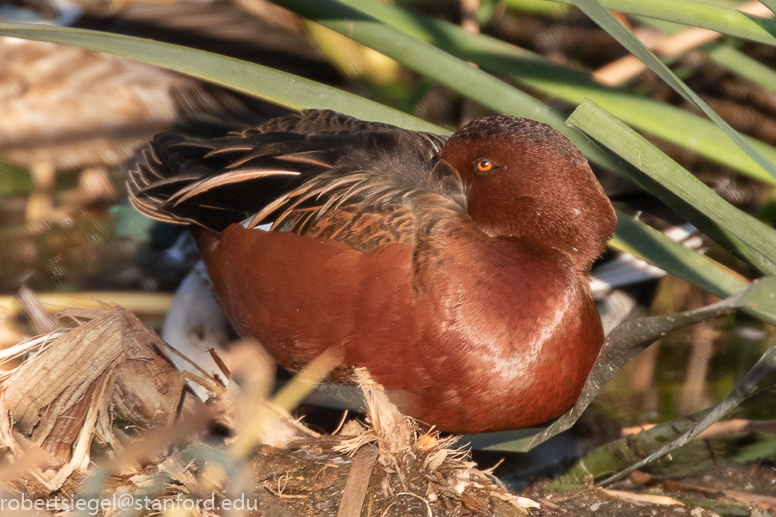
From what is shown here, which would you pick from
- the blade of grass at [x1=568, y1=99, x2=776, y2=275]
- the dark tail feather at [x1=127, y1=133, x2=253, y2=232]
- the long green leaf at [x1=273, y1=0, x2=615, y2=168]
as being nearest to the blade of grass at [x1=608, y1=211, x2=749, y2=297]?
the long green leaf at [x1=273, y1=0, x2=615, y2=168]

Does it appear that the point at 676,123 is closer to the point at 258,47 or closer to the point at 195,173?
the point at 195,173

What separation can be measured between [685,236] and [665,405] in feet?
1.83

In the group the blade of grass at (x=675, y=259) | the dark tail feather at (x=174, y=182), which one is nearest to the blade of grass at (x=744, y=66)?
the blade of grass at (x=675, y=259)

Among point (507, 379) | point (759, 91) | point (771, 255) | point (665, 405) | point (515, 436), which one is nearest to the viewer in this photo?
point (771, 255)

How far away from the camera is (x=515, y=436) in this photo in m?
1.63

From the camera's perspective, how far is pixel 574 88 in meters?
1.92

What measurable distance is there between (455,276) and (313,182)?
0.49 meters

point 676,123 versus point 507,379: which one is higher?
point 676,123

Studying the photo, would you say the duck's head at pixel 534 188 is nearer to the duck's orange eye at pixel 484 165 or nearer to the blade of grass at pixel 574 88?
the duck's orange eye at pixel 484 165

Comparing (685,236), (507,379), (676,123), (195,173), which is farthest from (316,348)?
(685,236)

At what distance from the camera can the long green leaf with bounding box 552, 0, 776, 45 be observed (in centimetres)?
146

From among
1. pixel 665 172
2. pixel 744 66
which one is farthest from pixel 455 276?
pixel 744 66

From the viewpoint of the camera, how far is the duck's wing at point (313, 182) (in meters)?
1.51

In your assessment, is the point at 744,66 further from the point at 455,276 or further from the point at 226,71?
the point at 226,71
